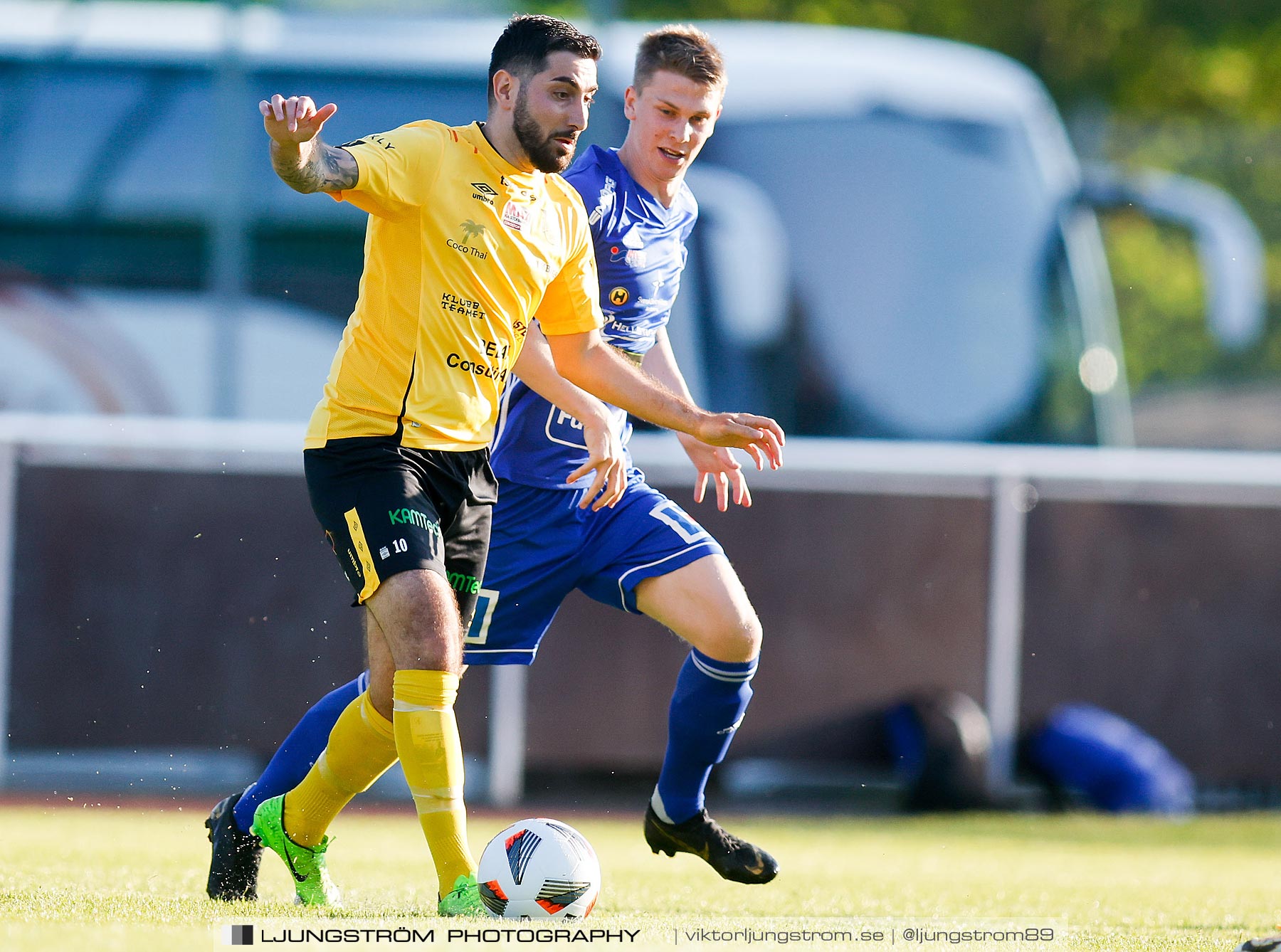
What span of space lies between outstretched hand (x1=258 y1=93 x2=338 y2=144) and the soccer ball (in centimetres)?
168

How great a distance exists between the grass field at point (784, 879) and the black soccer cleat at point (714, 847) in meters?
0.09

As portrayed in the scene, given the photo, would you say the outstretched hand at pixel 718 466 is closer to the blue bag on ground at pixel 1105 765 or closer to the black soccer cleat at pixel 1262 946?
the black soccer cleat at pixel 1262 946

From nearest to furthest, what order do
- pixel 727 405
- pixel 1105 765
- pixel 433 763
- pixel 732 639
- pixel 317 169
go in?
pixel 317 169
pixel 433 763
pixel 732 639
pixel 1105 765
pixel 727 405

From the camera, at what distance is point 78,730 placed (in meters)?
8.51

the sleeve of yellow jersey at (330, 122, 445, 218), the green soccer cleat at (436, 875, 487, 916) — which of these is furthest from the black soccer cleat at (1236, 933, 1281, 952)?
the sleeve of yellow jersey at (330, 122, 445, 218)

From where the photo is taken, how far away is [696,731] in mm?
5102

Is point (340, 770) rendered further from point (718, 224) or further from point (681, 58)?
point (718, 224)

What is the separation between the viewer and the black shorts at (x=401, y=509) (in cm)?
420

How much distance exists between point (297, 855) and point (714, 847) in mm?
1193

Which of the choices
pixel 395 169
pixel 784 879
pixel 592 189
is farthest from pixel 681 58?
pixel 784 879

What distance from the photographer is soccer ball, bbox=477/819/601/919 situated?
4191 mm

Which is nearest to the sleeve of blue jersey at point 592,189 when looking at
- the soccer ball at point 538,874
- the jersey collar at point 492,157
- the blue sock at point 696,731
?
the jersey collar at point 492,157

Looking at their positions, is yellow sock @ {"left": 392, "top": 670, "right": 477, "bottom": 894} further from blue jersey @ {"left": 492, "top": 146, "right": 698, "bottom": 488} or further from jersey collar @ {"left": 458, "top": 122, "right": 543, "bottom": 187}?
jersey collar @ {"left": 458, "top": 122, "right": 543, "bottom": 187}

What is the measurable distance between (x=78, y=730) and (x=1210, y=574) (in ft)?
19.1
